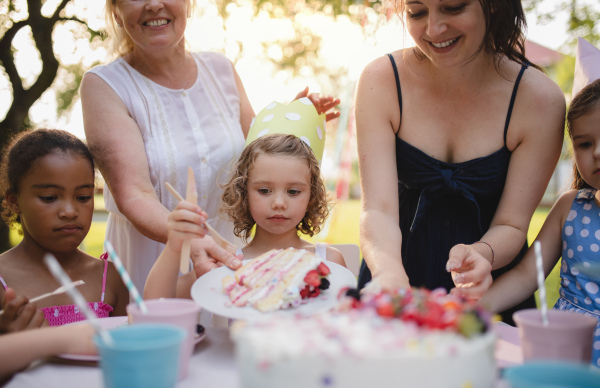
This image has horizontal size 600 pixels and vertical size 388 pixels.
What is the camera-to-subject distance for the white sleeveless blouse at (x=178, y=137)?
2.42m

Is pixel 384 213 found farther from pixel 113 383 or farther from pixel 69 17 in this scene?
pixel 69 17

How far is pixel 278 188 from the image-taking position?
234 centimetres

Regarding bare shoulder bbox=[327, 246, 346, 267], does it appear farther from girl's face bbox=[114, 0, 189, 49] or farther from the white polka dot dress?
girl's face bbox=[114, 0, 189, 49]

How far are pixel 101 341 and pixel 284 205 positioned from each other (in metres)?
1.37

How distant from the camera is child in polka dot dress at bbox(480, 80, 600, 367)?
6.37 feet

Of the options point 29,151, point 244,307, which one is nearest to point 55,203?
point 29,151

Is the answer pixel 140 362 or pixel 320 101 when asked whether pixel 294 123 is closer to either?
pixel 320 101

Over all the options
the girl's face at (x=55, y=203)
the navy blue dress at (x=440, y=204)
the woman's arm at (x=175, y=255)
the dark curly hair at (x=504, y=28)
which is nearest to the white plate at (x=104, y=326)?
the woman's arm at (x=175, y=255)

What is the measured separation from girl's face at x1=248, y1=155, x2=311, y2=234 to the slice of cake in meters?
0.53

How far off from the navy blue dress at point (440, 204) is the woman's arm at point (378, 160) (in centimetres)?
8

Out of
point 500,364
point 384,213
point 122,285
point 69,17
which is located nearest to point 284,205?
point 384,213

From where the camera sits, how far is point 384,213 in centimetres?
211

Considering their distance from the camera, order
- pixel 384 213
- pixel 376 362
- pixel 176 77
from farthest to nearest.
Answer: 1. pixel 176 77
2. pixel 384 213
3. pixel 376 362

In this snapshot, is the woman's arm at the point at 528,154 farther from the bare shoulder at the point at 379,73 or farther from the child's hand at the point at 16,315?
the child's hand at the point at 16,315
